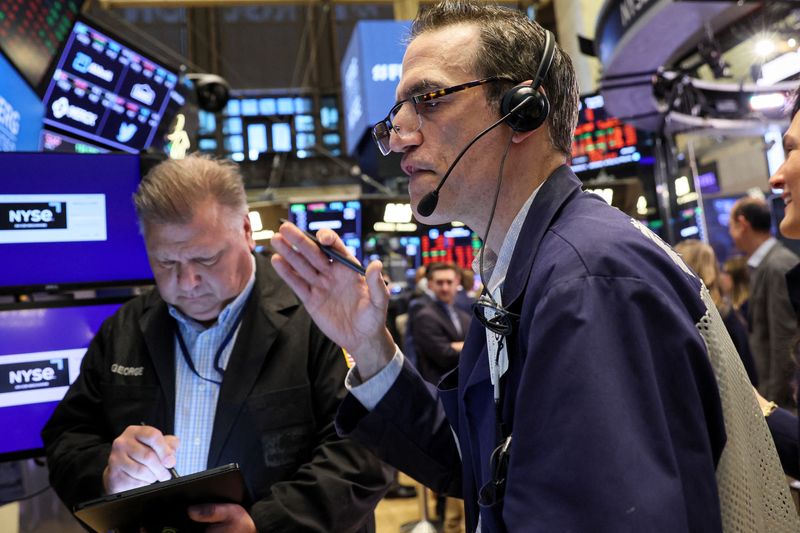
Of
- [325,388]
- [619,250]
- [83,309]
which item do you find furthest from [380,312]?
[83,309]

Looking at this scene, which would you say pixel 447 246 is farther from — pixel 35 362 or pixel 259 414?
pixel 259 414

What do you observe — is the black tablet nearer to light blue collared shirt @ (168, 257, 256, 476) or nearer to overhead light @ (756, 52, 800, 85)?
light blue collared shirt @ (168, 257, 256, 476)

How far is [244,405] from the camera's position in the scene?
1.82 m

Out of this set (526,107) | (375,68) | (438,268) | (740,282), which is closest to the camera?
(526,107)

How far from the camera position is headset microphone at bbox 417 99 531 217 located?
3.89 ft

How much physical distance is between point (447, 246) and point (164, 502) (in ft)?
19.8

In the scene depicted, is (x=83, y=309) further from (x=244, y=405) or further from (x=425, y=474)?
(x=425, y=474)

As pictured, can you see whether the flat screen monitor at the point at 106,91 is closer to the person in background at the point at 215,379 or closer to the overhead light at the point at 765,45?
the person in background at the point at 215,379

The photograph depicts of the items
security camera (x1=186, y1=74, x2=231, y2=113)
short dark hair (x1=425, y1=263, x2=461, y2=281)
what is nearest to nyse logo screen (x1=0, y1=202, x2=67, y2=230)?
short dark hair (x1=425, y1=263, x2=461, y2=281)

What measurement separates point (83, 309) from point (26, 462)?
646 mm

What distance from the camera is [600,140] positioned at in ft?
36.4

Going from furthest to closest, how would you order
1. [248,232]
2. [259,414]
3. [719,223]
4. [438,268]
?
[719,223] < [438,268] < [248,232] < [259,414]

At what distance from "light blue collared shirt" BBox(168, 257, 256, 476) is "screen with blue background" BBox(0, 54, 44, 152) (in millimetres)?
1212

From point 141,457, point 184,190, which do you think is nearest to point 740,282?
point 184,190
